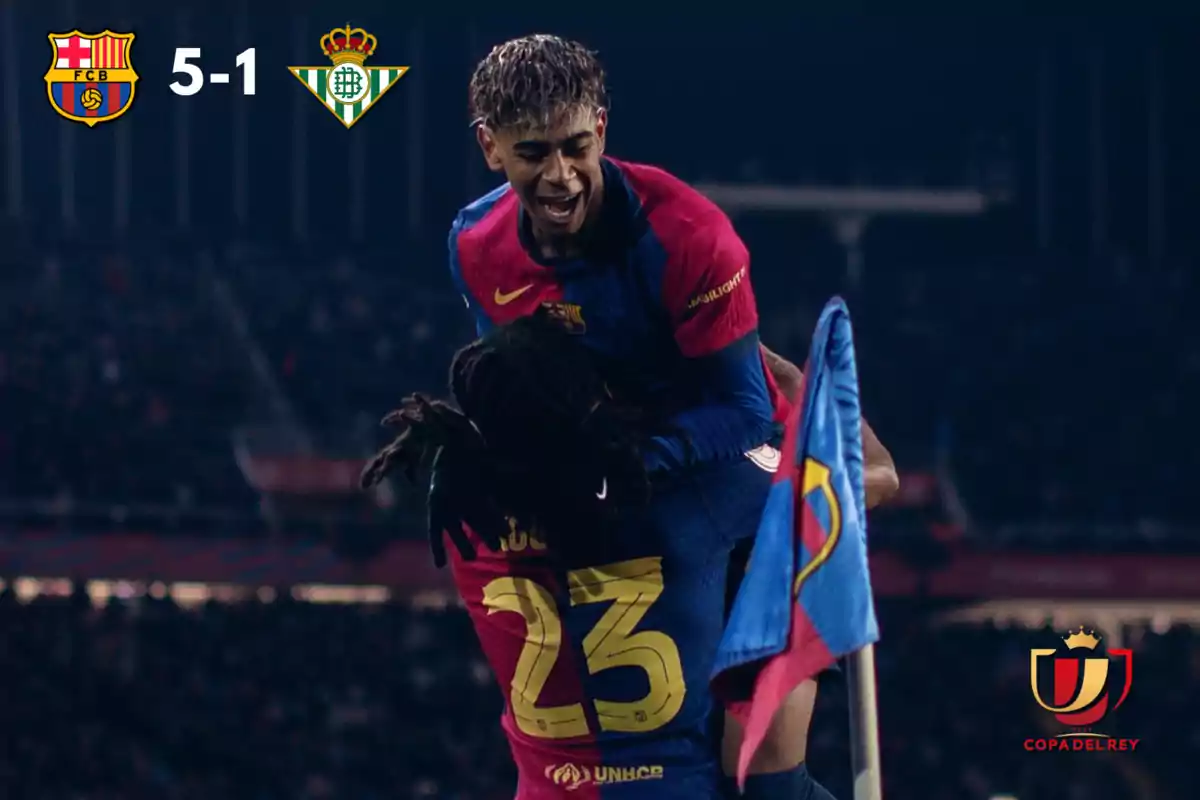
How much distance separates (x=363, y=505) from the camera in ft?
51.0

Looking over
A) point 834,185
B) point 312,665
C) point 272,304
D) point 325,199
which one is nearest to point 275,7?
point 325,199

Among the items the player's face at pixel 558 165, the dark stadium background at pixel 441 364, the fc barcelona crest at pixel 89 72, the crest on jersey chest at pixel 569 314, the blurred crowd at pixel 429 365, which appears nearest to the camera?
the player's face at pixel 558 165

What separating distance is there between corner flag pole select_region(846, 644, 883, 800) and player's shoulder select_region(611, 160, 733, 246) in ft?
2.82

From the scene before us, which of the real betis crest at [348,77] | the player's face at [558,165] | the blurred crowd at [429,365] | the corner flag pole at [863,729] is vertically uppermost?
the real betis crest at [348,77]

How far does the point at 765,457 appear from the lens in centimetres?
371

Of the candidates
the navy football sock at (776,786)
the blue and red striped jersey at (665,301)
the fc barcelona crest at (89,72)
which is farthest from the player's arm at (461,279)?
the fc barcelona crest at (89,72)

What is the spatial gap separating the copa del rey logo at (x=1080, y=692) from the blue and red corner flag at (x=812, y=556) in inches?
409

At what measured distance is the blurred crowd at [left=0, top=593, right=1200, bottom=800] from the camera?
1285 centimetres

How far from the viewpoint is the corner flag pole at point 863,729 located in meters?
3.01

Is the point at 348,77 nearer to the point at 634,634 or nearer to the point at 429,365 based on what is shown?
the point at 429,365

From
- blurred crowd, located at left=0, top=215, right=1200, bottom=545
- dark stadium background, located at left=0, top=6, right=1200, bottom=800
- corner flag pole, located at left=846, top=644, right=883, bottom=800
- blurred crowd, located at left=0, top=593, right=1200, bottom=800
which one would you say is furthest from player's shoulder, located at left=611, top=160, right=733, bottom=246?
blurred crowd, located at left=0, top=215, right=1200, bottom=545

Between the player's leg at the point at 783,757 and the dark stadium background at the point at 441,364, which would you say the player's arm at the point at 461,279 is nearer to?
the player's leg at the point at 783,757

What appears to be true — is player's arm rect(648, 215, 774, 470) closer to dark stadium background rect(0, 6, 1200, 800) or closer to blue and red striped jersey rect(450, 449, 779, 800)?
blue and red striped jersey rect(450, 449, 779, 800)

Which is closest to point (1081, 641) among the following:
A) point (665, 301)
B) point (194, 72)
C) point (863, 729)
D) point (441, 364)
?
point (441, 364)
